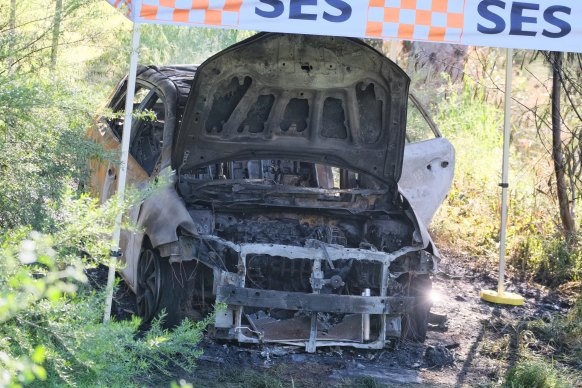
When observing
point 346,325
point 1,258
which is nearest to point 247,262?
point 346,325

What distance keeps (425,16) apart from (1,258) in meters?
3.20

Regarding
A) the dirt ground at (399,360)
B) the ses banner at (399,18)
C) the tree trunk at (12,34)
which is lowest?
the dirt ground at (399,360)

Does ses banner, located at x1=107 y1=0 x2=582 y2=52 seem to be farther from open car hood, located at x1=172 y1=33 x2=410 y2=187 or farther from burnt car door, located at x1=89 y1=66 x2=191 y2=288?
burnt car door, located at x1=89 y1=66 x2=191 y2=288

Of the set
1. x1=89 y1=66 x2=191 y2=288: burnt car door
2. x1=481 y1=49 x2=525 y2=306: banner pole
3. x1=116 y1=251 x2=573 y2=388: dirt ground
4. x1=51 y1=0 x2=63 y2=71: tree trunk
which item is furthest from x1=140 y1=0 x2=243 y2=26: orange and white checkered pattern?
x1=481 y1=49 x2=525 y2=306: banner pole

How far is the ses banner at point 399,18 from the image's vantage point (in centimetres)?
591

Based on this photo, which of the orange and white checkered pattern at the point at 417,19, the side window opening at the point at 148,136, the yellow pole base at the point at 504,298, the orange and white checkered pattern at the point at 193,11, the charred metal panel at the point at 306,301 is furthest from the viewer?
the yellow pole base at the point at 504,298

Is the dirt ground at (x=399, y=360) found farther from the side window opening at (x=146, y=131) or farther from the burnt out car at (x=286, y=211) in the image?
the side window opening at (x=146, y=131)

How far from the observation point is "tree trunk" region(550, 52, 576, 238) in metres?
9.39

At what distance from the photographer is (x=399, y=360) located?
272 inches

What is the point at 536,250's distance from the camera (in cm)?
1026

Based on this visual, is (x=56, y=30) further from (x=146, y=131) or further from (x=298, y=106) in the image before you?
(x=146, y=131)

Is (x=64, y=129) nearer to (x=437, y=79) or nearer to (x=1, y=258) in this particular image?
(x=1, y=258)

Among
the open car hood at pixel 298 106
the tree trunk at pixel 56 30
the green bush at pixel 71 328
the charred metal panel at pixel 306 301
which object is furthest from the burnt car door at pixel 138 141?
the green bush at pixel 71 328

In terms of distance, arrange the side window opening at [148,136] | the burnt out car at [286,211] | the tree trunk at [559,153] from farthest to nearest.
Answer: the tree trunk at [559,153], the side window opening at [148,136], the burnt out car at [286,211]
